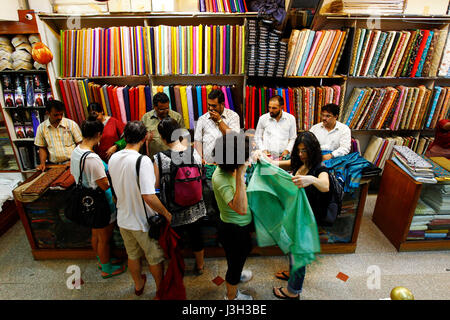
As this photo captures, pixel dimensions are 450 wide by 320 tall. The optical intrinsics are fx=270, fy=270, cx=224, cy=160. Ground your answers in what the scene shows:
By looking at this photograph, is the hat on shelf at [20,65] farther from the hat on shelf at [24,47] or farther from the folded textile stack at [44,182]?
the folded textile stack at [44,182]

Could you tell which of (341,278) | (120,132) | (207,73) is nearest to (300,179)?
(341,278)

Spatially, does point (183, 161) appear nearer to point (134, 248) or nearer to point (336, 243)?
point (134, 248)

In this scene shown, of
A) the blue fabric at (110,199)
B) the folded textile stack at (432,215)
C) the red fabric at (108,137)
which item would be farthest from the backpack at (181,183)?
the folded textile stack at (432,215)

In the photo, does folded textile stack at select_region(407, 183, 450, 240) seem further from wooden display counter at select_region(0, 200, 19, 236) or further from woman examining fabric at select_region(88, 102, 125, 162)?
wooden display counter at select_region(0, 200, 19, 236)

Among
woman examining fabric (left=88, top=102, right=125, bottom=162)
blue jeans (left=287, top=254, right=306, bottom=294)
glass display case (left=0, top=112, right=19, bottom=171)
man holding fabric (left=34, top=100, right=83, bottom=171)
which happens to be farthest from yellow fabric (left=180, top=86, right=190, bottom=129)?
glass display case (left=0, top=112, right=19, bottom=171)

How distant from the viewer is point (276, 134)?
2926 millimetres

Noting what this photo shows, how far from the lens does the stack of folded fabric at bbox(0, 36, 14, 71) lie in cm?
301

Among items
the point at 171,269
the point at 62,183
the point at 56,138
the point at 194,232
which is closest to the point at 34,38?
the point at 56,138

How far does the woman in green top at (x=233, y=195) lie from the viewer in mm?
1531

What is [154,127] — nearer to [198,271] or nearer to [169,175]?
[169,175]

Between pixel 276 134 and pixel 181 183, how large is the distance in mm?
1449

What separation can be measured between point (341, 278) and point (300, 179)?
1.24 m

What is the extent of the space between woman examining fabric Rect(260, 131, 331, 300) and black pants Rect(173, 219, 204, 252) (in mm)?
725

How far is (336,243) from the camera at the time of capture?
8.45 ft
